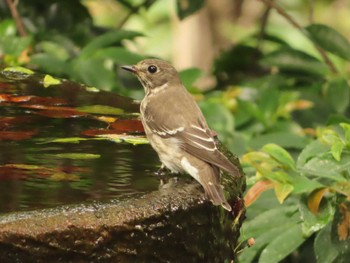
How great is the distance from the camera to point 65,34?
6.73 meters

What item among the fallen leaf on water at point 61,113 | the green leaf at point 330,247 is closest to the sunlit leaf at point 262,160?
the green leaf at point 330,247

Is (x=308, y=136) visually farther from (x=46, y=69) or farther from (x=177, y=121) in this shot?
(x=177, y=121)

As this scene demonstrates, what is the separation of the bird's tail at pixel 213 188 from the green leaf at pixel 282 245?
88cm

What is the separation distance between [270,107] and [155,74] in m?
1.26

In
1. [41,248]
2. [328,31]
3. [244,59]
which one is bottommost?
[244,59]

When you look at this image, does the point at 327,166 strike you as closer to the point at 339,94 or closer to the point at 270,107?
the point at 270,107

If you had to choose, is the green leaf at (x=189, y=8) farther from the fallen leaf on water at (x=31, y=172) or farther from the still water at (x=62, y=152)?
the fallen leaf on water at (x=31, y=172)

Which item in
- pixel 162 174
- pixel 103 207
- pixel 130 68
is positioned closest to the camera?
pixel 103 207

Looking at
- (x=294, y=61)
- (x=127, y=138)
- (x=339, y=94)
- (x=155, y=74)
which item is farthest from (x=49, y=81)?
(x=294, y=61)

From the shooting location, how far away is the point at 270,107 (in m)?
6.02

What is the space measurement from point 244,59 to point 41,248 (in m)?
4.54

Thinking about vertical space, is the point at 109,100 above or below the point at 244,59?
above

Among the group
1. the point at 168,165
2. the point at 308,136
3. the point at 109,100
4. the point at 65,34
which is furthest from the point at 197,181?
the point at 65,34

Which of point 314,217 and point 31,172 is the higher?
point 31,172
